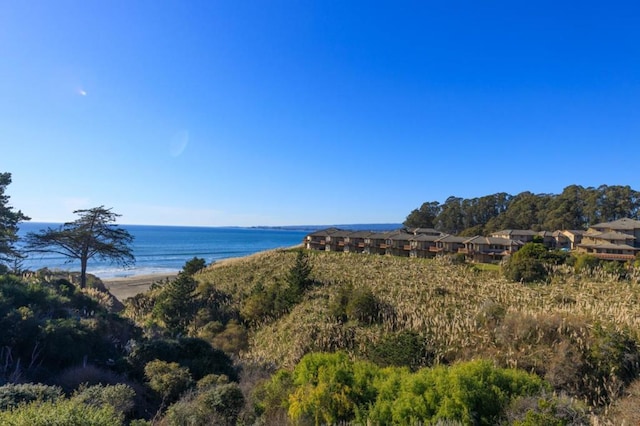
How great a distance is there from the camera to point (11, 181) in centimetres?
2105

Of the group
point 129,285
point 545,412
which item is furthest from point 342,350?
point 129,285

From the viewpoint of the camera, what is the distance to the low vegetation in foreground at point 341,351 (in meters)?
6.89

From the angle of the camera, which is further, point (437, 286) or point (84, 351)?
point (437, 286)

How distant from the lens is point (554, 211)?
2299 inches

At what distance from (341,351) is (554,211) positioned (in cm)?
6336

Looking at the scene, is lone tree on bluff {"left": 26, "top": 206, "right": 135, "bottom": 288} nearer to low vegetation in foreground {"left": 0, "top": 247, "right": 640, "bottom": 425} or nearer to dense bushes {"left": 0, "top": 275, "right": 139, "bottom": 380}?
low vegetation in foreground {"left": 0, "top": 247, "right": 640, "bottom": 425}

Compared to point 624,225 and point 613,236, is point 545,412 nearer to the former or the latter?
point 613,236

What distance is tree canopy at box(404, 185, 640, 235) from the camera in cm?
5806

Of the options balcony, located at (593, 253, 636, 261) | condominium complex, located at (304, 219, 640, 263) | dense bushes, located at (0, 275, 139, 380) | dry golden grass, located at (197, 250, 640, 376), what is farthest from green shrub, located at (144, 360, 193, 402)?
balcony, located at (593, 253, 636, 261)

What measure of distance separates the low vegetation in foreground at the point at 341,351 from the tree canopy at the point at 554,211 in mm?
36610

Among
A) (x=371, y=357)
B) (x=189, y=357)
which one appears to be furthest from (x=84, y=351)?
(x=371, y=357)

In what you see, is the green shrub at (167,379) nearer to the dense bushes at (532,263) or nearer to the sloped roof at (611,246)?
the dense bushes at (532,263)

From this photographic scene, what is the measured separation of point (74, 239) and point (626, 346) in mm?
29670

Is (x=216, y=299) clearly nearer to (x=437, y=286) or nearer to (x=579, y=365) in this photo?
(x=437, y=286)
